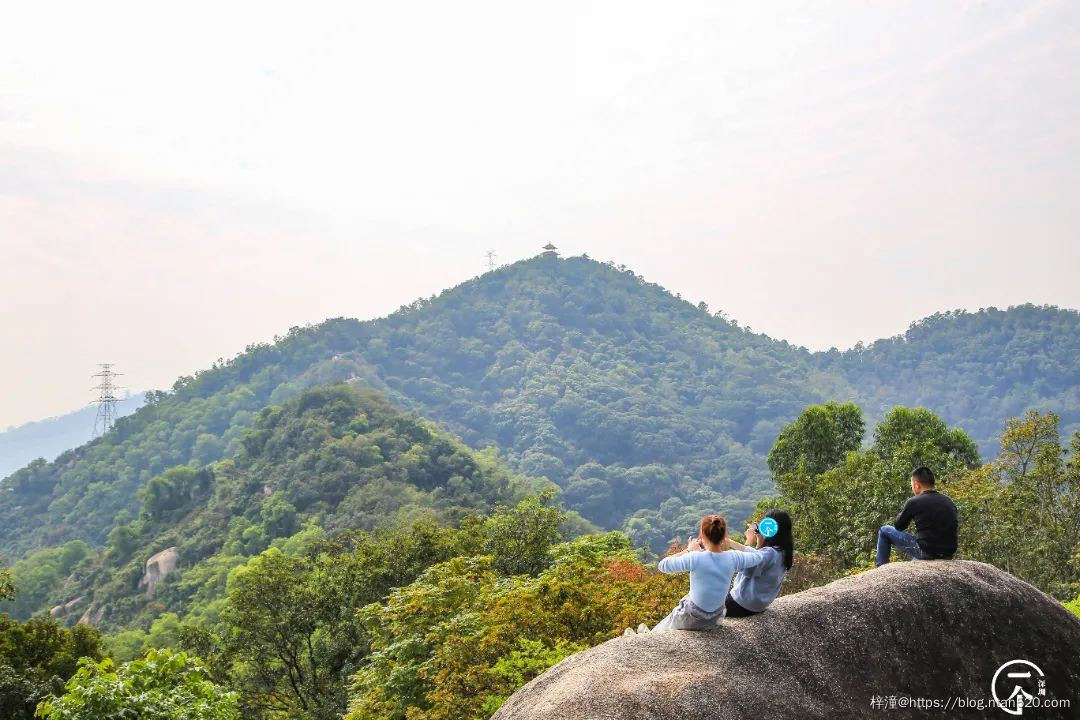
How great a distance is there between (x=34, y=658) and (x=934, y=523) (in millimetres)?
25970

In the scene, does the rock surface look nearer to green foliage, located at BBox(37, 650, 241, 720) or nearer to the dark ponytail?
the dark ponytail

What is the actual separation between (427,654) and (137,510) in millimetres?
122535

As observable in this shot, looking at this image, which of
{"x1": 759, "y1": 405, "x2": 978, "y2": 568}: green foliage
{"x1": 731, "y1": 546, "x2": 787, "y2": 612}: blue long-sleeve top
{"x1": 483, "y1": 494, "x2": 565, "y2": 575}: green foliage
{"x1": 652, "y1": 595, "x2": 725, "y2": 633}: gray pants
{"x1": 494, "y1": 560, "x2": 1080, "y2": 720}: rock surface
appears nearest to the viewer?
{"x1": 494, "y1": 560, "x2": 1080, "y2": 720}: rock surface

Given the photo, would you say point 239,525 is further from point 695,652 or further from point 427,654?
point 695,652

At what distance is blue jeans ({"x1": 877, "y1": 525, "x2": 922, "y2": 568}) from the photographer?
9594mm

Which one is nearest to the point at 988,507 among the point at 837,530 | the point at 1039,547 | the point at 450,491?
the point at 1039,547

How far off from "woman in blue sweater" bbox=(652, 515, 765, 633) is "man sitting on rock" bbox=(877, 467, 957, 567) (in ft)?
10.0

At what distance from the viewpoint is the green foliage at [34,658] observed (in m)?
20.7

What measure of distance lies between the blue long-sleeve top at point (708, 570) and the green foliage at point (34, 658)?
1950cm

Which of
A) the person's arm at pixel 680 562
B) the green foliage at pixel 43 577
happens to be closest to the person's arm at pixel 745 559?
the person's arm at pixel 680 562

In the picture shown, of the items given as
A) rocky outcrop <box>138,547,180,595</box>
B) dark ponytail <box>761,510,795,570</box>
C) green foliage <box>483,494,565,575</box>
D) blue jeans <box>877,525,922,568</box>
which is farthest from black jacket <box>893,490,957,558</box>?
rocky outcrop <box>138,547,180,595</box>

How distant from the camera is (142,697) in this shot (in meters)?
13.0

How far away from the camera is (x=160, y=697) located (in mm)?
13547

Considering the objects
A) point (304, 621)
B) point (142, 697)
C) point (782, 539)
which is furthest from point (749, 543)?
point (304, 621)
